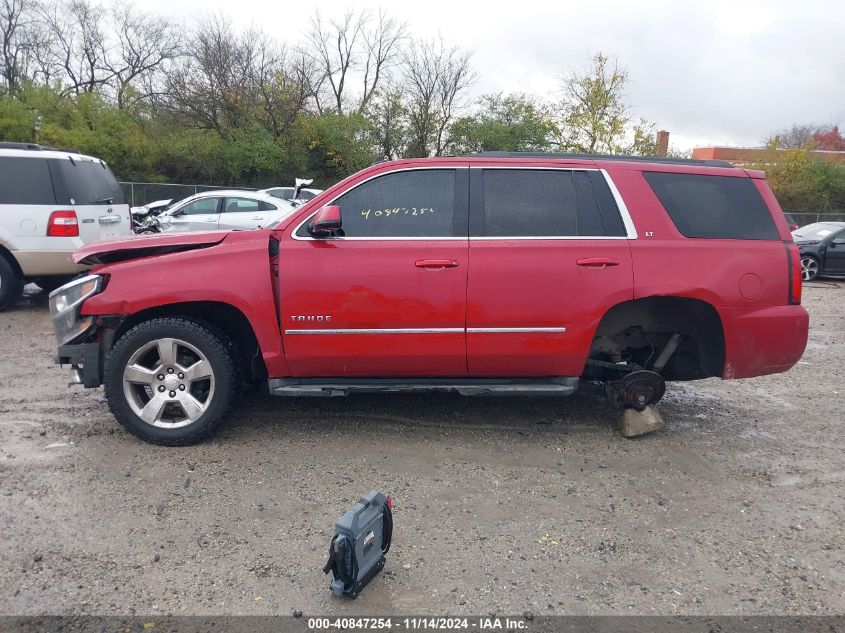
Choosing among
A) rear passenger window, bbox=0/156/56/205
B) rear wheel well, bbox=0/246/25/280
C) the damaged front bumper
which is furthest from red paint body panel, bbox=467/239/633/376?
rear wheel well, bbox=0/246/25/280

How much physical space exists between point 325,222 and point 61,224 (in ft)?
18.7

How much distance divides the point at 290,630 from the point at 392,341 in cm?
207

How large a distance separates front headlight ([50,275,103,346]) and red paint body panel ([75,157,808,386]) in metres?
0.09

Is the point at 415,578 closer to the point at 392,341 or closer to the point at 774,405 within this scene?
the point at 392,341

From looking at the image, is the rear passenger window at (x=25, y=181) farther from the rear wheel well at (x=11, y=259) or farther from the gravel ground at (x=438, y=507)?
the gravel ground at (x=438, y=507)

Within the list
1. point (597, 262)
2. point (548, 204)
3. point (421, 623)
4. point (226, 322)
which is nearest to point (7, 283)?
point (226, 322)

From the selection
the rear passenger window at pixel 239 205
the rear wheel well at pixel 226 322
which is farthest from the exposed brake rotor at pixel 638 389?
the rear passenger window at pixel 239 205

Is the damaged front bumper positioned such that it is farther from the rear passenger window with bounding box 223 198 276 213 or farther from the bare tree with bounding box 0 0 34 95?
the bare tree with bounding box 0 0 34 95

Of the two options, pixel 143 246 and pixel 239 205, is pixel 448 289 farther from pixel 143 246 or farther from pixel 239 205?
pixel 239 205

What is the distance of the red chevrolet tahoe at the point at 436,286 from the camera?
4445 millimetres

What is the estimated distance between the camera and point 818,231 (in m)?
15.3

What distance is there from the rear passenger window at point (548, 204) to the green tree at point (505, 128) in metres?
26.7

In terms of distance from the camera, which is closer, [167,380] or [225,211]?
[167,380]

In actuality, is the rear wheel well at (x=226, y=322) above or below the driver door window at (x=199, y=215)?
below
